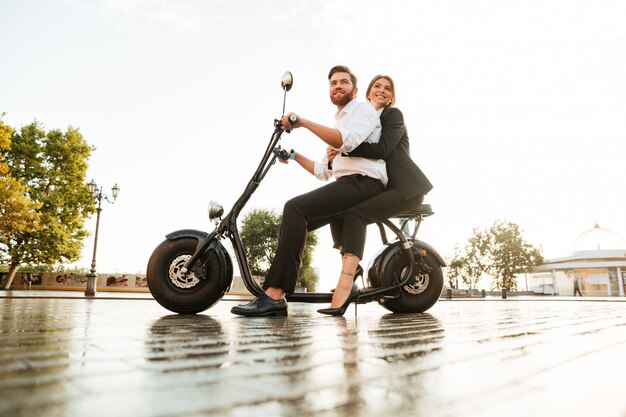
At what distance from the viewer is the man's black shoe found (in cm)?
310

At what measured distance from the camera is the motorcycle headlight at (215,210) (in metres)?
3.88

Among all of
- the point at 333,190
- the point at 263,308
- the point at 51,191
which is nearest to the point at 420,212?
the point at 333,190

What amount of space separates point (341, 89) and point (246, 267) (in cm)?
176

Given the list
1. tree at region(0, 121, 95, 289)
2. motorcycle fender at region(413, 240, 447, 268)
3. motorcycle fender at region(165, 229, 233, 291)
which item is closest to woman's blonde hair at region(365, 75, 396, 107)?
motorcycle fender at region(413, 240, 447, 268)

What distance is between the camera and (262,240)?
41281 millimetres

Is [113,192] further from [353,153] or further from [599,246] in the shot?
[599,246]

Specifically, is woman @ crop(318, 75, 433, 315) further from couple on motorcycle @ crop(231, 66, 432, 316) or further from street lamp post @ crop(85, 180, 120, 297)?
street lamp post @ crop(85, 180, 120, 297)

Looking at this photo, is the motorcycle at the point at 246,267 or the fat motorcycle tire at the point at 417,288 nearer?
the motorcycle at the point at 246,267

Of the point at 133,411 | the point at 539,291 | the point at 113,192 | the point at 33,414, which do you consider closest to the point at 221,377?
the point at 133,411

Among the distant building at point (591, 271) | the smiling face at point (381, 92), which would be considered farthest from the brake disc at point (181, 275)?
the distant building at point (591, 271)

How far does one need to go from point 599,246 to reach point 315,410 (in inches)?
2928

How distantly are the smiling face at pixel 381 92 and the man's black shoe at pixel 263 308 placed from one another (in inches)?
82.8

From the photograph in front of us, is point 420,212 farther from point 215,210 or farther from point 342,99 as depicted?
point 215,210

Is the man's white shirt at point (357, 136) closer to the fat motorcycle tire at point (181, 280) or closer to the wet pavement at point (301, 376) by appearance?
the fat motorcycle tire at point (181, 280)
